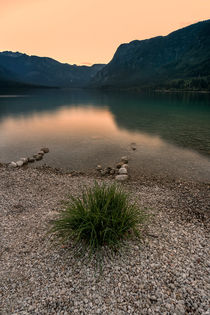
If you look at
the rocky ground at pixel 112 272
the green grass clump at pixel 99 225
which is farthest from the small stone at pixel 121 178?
the green grass clump at pixel 99 225

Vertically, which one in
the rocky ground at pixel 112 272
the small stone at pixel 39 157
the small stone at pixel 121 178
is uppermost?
the small stone at pixel 39 157

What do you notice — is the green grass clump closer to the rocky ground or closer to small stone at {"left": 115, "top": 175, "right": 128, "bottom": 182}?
the rocky ground

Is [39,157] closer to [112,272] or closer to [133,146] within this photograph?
[133,146]

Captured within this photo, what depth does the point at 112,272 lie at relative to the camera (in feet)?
19.6

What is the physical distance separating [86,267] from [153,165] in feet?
49.1

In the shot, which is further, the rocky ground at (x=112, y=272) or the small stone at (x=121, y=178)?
the small stone at (x=121, y=178)

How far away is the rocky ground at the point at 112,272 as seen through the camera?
16.6 feet

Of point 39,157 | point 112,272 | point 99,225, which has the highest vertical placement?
point 99,225

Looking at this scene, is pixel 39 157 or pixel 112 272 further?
pixel 39 157

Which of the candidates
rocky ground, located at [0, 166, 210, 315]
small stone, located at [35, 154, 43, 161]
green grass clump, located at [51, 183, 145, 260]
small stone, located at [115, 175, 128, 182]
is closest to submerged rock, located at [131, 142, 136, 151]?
small stone, located at [115, 175, 128, 182]

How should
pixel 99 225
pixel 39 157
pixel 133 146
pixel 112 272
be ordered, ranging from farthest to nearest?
pixel 133 146 < pixel 39 157 < pixel 99 225 < pixel 112 272

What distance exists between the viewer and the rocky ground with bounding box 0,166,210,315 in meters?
5.05

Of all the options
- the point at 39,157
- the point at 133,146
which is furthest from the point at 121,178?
the point at 133,146

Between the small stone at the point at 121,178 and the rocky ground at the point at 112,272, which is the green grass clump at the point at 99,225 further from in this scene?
the small stone at the point at 121,178
